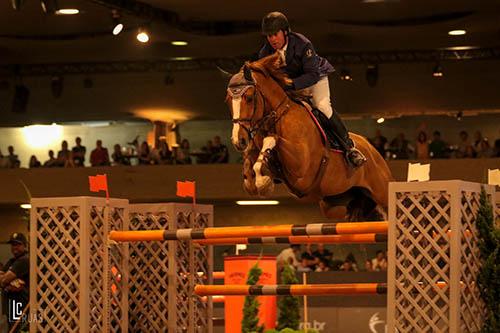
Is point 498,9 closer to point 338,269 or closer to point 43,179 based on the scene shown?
point 338,269

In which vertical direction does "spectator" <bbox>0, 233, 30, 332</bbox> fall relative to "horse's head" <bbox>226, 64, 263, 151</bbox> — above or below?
below

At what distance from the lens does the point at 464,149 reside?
18.3m

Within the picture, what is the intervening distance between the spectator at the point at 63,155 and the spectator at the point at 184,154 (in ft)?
6.82

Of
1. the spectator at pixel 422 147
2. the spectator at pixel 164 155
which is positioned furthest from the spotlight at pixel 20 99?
the spectator at pixel 422 147

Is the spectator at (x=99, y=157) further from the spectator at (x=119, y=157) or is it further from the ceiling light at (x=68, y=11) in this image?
the ceiling light at (x=68, y=11)

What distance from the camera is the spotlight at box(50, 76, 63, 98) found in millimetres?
21797

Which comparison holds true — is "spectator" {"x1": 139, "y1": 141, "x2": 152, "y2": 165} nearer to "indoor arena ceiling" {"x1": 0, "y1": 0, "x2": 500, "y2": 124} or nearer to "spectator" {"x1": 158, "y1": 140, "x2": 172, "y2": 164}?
"spectator" {"x1": 158, "y1": 140, "x2": 172, "y2": 164}

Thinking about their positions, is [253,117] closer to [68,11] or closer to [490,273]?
[490,273]

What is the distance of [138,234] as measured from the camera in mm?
6988

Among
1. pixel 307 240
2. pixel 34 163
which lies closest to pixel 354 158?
pixel 307 240

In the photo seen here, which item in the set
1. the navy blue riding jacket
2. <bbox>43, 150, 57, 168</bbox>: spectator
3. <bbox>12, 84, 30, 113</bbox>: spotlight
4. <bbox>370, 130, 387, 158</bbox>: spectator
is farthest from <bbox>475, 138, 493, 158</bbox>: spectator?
the navy blue riding jacket

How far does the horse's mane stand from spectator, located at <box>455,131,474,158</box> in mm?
11488

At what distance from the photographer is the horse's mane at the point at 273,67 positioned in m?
7.03

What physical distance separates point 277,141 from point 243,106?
12.5 inches
